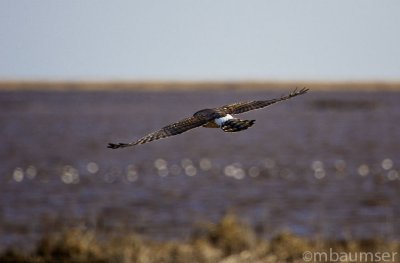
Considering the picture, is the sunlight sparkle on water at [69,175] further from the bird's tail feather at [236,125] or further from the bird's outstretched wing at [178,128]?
the bird's tail feather at [236,125]

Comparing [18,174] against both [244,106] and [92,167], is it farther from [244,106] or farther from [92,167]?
[244,106]

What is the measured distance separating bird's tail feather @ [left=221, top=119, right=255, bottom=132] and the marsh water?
10.9 metres

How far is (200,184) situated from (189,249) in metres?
20.4

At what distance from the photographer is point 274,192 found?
→ 1318 inches

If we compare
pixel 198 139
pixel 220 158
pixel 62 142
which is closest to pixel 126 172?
pixel 220 158

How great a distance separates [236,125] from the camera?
8.44 meters

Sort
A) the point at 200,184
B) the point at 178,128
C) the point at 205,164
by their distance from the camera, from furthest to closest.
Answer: the point at 205,164
the point at 200,184
the point at 178,128

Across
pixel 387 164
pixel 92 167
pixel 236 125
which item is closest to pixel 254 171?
pixel 387 164

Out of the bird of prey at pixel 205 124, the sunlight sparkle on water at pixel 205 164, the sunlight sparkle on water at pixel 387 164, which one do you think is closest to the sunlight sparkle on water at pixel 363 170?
the sunlight sparkle on water at pixel 387 164

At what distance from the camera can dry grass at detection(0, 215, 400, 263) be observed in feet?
52.8

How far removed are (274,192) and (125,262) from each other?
18.0 meters

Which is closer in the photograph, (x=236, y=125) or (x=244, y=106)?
(x=236, y=125)

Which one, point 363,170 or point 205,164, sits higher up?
point 363,170
